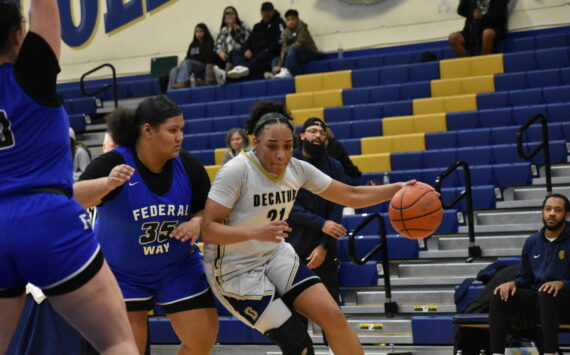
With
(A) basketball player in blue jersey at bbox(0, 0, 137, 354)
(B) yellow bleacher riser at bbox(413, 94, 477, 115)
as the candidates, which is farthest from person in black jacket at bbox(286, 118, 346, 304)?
(B) yellow bleacher riser at bbox(413, 94, 477, 115)

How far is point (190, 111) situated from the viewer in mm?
12766

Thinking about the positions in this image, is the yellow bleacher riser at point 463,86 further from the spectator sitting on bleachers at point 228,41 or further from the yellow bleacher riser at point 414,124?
the spectator sitting on bleachers at point 228,41

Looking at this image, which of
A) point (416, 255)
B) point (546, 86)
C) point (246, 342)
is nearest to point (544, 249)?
point (416, 255)

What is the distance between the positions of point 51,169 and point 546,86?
8.62m

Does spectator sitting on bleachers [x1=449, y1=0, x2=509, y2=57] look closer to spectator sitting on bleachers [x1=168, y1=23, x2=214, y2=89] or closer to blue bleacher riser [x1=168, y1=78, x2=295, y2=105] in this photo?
blue bleacher riser [x1=168, y1=78, x2=295, y2=105]

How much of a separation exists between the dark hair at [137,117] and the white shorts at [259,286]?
2.59 feet

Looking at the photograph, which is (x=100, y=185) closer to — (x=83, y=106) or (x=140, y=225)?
(x=140, y=225)

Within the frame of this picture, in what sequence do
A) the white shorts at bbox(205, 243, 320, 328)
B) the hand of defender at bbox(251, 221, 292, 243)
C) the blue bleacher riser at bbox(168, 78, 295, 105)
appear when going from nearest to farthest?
1. the hand of defender at bbox(251, 221, 292, 243)
2. the white shorts at bbox(205, 243, 320, 328)
3. the blue bleacher riser at bbox(168, 78, 295, 105)

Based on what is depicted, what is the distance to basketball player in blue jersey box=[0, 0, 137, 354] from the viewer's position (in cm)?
285

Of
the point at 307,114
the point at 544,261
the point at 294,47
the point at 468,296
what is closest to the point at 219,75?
the point at 294,47

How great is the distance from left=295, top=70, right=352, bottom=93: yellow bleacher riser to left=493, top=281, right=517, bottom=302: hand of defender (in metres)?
5.98

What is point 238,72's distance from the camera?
12.9 m

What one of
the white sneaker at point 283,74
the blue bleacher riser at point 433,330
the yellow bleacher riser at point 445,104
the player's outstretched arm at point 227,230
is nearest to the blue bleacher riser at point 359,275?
the blue bleacher riser at point 433,330

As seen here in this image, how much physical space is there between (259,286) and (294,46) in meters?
8.78
